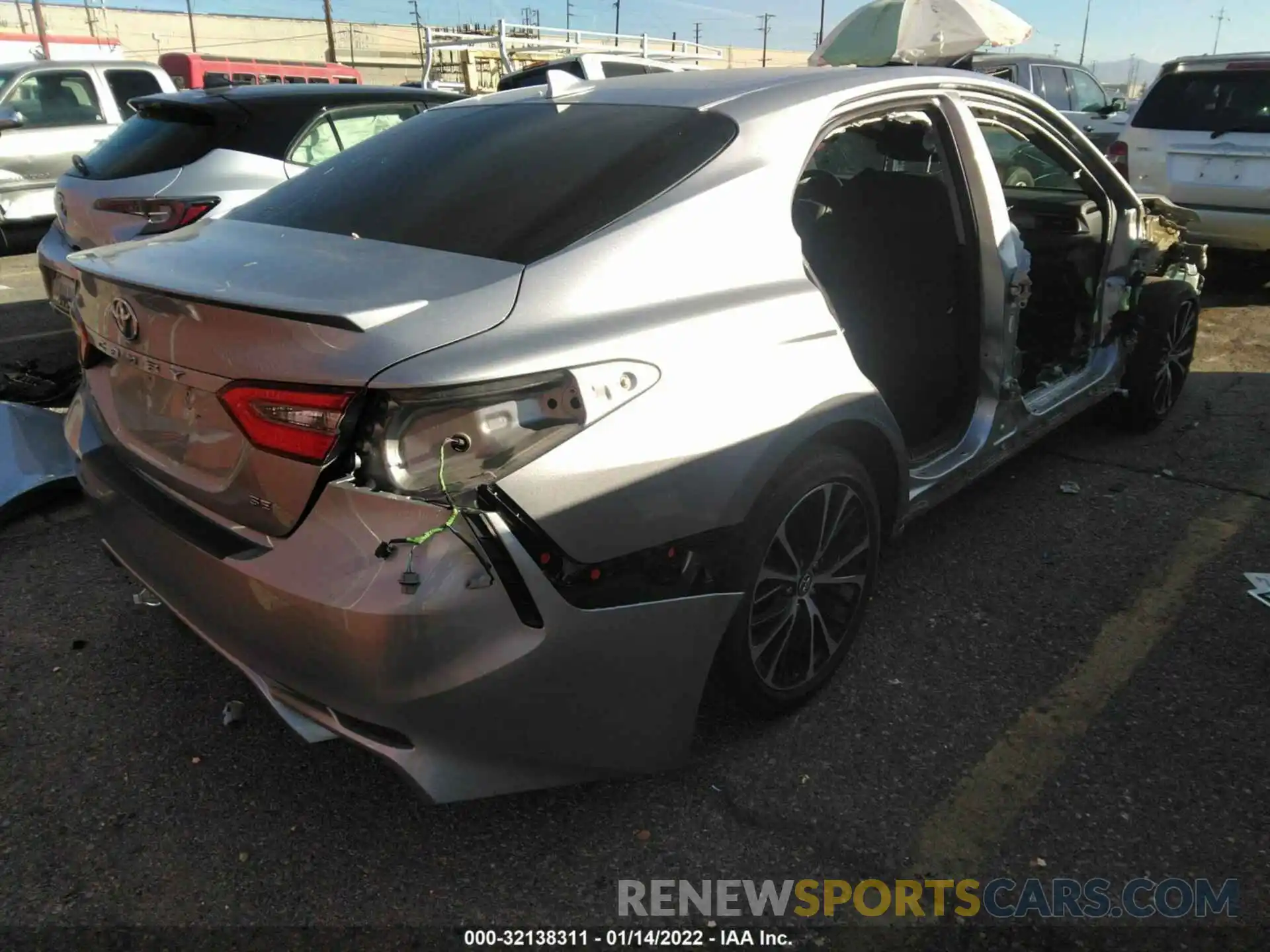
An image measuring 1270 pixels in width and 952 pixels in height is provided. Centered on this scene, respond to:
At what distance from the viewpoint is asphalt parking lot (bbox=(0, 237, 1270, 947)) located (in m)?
2.02

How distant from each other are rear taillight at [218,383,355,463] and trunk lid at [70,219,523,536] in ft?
0.07

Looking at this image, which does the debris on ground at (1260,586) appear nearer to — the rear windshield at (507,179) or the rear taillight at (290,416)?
the rear windshield at (507,179)

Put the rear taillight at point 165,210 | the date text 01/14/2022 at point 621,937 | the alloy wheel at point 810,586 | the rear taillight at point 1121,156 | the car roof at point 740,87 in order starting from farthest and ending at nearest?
the rear taillight at point 1121,156, the rear taillight at point 165,210, the car roof at point 740,87, the alloy wheel at point 810,586, the date text 01/14/2022 at point 621,937

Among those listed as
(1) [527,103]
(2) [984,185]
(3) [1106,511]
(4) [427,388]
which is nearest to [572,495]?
(4) [427,388]

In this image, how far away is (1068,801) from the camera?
87.3 inches

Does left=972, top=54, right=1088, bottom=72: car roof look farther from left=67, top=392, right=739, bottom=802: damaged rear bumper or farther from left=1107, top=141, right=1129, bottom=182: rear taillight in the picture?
left=67, top=392, right=739, bottom=802: damaged rear bumper

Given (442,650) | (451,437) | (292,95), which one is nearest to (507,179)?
(451,437)

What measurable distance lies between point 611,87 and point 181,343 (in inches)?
61.8

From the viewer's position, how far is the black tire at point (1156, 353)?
14.3 ft

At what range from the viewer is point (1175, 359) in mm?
4547

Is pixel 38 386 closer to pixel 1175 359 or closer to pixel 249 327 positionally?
pixel 249 327

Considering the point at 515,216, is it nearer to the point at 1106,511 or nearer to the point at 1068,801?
the point at 1068,801

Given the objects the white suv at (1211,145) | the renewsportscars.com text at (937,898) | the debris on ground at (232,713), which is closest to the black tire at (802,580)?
the renewsportscars.com text at (937,898)

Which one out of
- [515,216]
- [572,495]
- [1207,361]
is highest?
[515,216]
